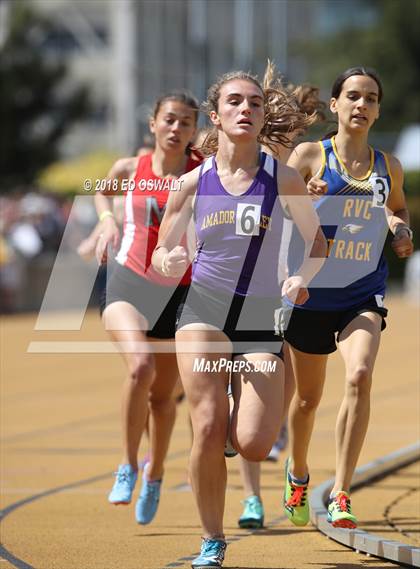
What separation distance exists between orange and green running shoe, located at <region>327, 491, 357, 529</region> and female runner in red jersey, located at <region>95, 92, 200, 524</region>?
5.02 ft

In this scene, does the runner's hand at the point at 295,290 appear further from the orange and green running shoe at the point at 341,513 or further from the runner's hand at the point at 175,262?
the orange and green running shoe at the point at 341,513

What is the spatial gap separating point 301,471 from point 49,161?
38.6 m

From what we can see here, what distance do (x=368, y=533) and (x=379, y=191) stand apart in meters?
1.91

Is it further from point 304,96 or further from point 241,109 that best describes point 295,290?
point 304,96

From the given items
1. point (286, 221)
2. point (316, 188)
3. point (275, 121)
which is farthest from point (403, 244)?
point (275, 121)

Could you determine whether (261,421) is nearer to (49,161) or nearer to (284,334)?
(284,334)

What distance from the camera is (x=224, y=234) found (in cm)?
686

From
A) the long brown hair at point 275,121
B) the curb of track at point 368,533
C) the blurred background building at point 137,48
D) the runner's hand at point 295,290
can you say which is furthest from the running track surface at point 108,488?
the blurred background building at point 137,48

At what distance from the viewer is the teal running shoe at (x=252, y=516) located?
839 centimetres

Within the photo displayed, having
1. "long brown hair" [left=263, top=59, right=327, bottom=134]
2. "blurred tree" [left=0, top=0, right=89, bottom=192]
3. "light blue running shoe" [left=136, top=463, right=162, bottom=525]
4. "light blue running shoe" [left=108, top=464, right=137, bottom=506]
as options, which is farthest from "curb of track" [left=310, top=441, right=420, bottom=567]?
"blurred tree" [left=0, top=0, right=89, bottom=192]

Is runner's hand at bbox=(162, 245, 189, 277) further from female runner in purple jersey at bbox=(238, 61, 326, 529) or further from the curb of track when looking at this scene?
the curb of track

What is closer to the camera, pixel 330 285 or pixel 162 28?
pixel 330 285

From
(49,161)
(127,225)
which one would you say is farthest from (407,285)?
(127,225)

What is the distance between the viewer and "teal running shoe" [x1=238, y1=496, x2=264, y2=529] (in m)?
8.39
